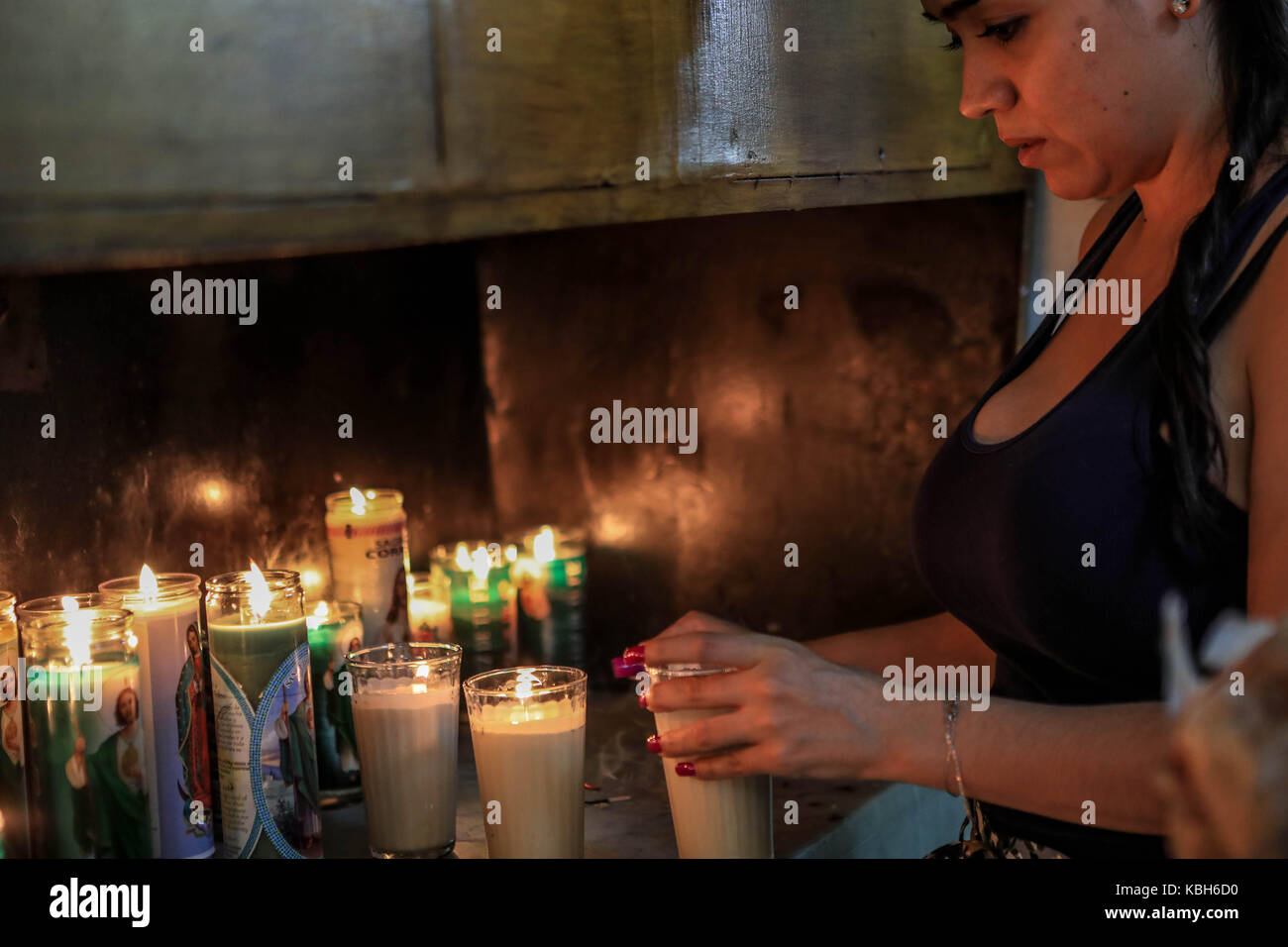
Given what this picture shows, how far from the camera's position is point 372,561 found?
1263mm

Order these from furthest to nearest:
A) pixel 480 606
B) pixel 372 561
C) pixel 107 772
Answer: pixel 480 606 < pixel 372 561 < pixel 107 772

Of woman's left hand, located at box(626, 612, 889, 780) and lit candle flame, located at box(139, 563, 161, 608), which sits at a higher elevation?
lit candle flame, located at box(139, 563, 161, 608)

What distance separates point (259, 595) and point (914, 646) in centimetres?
63

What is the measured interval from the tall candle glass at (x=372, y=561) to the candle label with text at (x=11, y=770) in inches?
17.4

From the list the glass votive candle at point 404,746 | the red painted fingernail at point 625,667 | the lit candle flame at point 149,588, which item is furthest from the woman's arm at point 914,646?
the lit candle flame at point 149,588

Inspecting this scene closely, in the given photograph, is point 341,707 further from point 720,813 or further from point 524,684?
point 720,813

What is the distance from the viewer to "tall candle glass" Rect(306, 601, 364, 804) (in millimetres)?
1143

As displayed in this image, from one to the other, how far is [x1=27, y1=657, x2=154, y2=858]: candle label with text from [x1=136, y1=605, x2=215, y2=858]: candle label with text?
4 cm

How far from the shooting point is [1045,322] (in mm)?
1118

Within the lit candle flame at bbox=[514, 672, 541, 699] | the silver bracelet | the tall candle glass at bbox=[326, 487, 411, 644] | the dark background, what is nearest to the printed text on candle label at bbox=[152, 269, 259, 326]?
the dark background

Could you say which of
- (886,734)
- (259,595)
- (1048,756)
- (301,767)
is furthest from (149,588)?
(1048,756)

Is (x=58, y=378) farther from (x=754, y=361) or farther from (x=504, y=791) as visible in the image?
(x=754, y=361)
